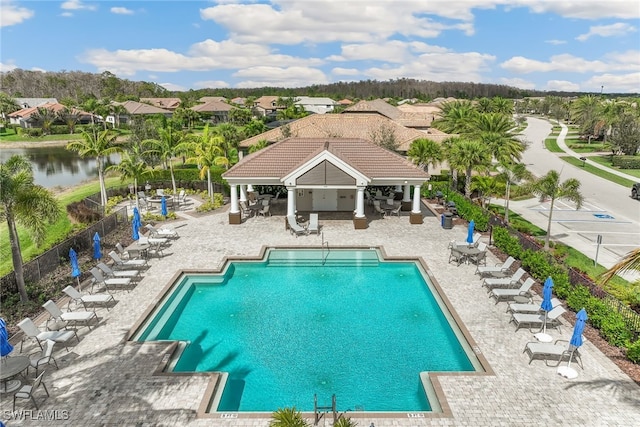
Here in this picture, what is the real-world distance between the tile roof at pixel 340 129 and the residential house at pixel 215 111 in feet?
219

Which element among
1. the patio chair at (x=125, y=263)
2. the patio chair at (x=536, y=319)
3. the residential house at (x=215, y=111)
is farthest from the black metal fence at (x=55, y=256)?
the residential house at (x=215, y=111)

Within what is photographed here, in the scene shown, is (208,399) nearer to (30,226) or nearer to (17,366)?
(17,366)

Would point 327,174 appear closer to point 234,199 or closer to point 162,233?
point 234,199

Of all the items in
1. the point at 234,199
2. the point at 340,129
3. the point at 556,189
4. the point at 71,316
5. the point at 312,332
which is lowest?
the point at 312,332

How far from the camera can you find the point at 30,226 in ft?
A: 49.6

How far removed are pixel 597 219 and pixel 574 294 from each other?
16.4 meters

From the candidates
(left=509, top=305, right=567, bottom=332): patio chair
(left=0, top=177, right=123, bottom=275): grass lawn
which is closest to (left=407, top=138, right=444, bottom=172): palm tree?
(left=509, top=305, right=567, bottom=332): patio chair

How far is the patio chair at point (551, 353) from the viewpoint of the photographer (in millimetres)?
12148

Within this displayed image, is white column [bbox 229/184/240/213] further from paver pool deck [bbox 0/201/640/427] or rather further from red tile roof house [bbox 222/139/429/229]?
paver pool deck [bbox 0/201/640/427]

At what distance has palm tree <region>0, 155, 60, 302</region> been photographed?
14.7m

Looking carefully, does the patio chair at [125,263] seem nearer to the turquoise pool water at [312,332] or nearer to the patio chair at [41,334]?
the turquoise pool water at [312,332]

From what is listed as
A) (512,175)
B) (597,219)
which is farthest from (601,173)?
(512,175)

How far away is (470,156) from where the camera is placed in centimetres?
2880

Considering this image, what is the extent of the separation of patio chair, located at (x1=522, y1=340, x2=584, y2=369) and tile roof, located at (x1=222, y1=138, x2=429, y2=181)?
542 inches
